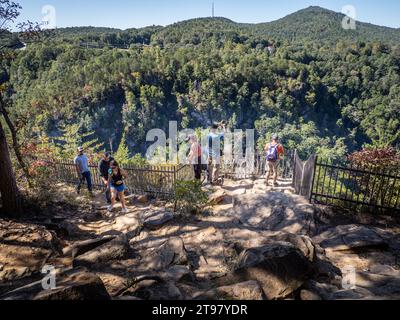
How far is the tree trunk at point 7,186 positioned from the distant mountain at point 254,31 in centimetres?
13943

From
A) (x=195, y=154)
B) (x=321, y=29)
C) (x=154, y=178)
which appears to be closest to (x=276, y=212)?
(x=195, y=154)

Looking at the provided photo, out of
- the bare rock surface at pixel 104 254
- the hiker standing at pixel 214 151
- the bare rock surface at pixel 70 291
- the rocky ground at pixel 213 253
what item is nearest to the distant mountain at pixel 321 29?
the hiker standing at pixel 214 151

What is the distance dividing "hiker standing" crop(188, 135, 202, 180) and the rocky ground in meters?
0.97

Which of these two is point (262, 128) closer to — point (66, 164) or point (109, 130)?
point (109, 130)

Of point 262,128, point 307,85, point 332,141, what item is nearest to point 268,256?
point 262,128

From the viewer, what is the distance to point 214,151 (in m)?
8.59

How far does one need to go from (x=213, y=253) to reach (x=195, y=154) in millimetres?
3771

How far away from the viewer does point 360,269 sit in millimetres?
4695

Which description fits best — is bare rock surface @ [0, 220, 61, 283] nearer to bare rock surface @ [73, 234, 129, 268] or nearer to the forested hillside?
bare rock surface @ [73, 234, 129, 268]

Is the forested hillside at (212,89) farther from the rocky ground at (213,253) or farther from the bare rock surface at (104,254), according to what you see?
the bare rock surface at (104,254)

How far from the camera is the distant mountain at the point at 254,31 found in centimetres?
14025

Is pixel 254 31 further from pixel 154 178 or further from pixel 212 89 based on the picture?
pixel 154 178

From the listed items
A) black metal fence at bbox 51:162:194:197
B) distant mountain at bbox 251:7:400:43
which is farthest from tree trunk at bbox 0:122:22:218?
distant mountain at bbox 251:7:400:43

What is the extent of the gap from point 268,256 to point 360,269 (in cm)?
190
